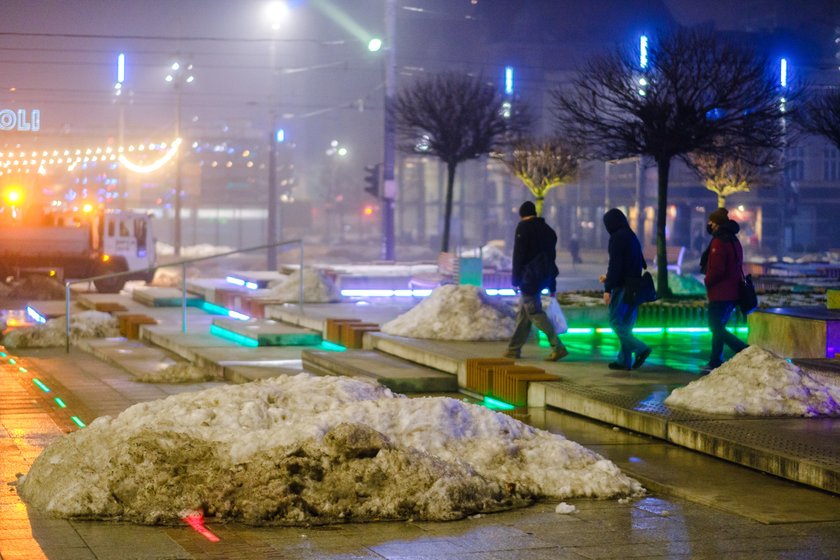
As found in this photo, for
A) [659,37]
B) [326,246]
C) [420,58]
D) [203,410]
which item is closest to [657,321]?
[659,37]

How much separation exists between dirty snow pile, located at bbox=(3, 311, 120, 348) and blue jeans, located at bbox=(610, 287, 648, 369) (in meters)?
9.39

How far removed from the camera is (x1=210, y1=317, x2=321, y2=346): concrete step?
56.6ft

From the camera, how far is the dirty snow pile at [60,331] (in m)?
18.7

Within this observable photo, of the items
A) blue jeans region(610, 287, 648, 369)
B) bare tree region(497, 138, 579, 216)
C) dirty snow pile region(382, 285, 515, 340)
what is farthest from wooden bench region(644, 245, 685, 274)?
blue jeans region(610, 287, 648, 369)

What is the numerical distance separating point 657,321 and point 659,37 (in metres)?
6.59

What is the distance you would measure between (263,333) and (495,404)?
6278mm

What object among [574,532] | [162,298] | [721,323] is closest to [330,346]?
[721,323]

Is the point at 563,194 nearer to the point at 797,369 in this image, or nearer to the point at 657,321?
the point at 657,321

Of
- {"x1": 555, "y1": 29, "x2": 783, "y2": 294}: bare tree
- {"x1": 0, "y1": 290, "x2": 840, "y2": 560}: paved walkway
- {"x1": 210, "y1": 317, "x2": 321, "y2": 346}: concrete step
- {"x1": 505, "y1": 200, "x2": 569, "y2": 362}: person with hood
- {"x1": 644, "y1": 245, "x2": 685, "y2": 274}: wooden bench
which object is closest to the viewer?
{"x1": 0, "y1": 290, "x2": 840, "y2": 560}: paved walkway

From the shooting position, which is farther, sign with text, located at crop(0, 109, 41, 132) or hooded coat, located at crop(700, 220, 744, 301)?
sign with text, located at crop(0, 109, 41, 132)

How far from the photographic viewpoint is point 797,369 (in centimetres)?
987

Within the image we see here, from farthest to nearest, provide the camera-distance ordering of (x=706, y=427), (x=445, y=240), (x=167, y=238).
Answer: (x=167, y=238) → (x=445, y=240) → (x=706, y=427)

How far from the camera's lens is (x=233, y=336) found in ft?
60.0

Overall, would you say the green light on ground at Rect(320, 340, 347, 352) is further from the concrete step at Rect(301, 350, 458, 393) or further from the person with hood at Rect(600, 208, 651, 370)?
the person with hood at Rect(600, 208, 651, 370)
